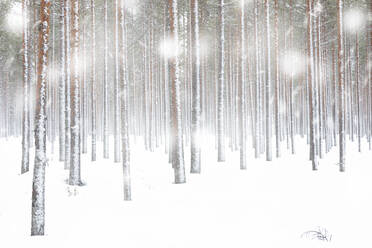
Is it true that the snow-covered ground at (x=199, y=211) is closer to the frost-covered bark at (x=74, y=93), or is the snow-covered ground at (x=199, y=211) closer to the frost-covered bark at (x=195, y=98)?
the frost-covered bark at (x=74, y=93)

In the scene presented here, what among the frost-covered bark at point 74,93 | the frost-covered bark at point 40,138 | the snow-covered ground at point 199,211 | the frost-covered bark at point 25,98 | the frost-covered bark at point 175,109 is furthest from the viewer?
the frost-covered bark at point 25,98

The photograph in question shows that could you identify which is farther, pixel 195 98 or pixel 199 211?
pixel 195 98

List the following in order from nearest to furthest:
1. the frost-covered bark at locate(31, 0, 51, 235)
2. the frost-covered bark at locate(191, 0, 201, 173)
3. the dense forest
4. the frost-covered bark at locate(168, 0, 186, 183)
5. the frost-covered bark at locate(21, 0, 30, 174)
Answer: the frost-covered bark at locate(31, 0, 51, 235) < the dense forest < the frost-covered bark at locate(168, 0, 186, 183) < the frost-covered bark at locate(191, 0, 201, 173) < the frost-covered bark at locate(21, 0, 30, 174)

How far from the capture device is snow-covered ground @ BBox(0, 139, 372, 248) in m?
5.83

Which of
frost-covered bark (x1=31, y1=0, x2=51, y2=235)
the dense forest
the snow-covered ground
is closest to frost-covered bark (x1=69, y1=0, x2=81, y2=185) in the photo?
the dense forest

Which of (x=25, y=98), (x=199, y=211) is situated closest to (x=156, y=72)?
(x=25, y=98)

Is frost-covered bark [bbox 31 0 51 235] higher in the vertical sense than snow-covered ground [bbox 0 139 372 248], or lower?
higher

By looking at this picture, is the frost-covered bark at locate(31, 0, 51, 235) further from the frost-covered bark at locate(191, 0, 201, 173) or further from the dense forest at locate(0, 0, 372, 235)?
the frost-covered bark at locate(191, 0, 201, 173)

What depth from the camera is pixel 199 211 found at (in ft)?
24.6

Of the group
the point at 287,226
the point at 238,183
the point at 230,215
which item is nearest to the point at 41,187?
the point at 230,215

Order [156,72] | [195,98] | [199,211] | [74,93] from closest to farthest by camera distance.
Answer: [199,211], [74,93], [195,98], [156,72]

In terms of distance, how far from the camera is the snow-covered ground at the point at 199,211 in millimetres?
5828

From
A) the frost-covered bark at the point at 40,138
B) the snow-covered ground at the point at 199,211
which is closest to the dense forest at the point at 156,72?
the frost-covered bark at the point at 40,138

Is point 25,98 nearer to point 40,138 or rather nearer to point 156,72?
point 40,138
